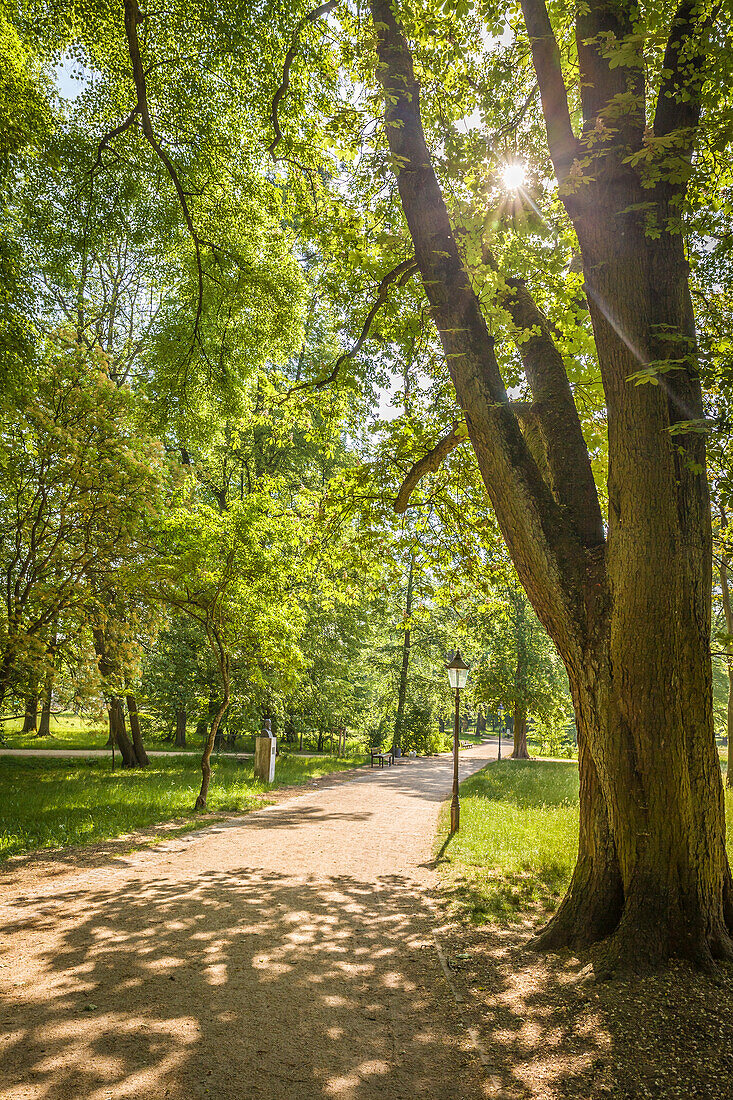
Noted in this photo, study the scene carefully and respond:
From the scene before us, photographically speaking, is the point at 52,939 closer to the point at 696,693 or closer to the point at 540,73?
the point at 696,693

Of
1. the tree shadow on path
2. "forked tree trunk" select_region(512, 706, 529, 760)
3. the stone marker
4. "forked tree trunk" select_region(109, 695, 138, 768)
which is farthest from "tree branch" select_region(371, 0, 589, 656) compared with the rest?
"forked tree trunk" select_region(512, 706, 529, 760)

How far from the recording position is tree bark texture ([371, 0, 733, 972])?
3.63 m

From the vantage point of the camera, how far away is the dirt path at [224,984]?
9.83 feet

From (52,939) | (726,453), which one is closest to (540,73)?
(726,453)

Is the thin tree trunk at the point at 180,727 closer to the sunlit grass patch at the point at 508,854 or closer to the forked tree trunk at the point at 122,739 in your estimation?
the forked tree trunk at the point at 122,739

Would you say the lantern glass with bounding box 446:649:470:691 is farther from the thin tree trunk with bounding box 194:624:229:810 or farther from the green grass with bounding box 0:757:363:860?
the green grass with bounding box 0:757:363:860

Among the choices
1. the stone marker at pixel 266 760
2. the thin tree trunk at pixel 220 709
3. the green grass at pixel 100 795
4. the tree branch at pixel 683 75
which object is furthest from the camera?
the stone marker at pixel 266 760

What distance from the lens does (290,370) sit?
22.7 meters

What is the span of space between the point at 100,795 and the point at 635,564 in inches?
465

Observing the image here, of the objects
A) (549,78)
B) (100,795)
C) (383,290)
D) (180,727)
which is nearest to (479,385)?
(383,290)

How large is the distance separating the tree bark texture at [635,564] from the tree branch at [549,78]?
14 mm

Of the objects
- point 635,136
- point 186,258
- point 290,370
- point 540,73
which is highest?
point 290,370

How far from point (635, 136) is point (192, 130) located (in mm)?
6681

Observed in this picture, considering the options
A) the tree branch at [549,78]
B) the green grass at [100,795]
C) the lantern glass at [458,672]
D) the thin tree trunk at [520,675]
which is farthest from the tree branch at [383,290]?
Result: the thin tree trunk at [520,675]
